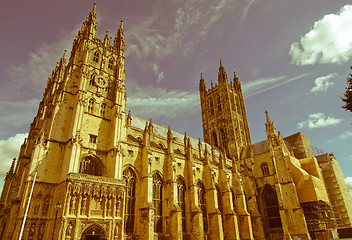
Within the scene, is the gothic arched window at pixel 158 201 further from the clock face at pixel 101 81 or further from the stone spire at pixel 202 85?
the stone spire at pixel 202 85

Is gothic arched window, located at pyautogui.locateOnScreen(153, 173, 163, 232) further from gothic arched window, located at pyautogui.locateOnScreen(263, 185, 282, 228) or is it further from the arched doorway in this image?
gothic arched window, located at pyautogui.locateOnScreen(263, 185, 282, 228)

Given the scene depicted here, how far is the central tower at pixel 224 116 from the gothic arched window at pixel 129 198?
90.7 feet

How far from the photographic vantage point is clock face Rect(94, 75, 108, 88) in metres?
29.9

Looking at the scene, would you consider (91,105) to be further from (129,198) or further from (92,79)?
(129,198)

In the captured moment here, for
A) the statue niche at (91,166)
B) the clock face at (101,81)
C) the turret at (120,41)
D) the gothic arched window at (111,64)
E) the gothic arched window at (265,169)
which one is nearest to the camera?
the statue niche at (91,166)

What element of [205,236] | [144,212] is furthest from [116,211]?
[205,236]

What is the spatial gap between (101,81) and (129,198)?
15.3 m

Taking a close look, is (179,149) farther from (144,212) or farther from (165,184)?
(144,212)

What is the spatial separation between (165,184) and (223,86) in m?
37.9

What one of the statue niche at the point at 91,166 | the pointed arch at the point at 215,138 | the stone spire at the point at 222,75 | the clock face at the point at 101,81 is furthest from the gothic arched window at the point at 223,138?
the statue niche at the point at 91,166

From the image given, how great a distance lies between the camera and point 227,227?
Result: 32531mm

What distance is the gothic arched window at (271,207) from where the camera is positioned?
125 ft

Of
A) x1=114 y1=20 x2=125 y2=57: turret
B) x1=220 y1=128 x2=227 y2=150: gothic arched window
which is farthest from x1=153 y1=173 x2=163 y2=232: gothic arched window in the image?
x1=220 y1=128 x2=227 y2=150: gothic arched window

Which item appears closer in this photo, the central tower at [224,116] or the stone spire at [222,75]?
the central tower at [224,116]
